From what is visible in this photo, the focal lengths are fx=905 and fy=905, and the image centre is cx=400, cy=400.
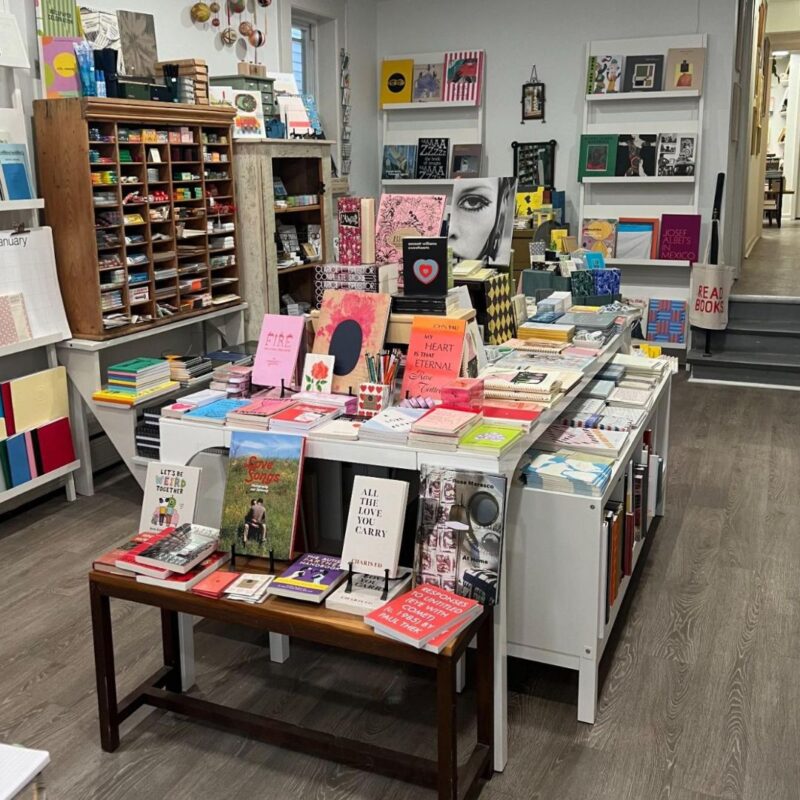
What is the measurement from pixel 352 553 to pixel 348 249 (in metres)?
1.33

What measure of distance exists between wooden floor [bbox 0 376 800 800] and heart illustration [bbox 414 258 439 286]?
1.31 m

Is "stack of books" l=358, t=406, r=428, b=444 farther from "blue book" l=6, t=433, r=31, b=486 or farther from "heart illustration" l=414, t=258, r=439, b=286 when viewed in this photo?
"blue book" l=6, t=433, r=31, b=486

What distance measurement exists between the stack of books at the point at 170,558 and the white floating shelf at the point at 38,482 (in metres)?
1.83

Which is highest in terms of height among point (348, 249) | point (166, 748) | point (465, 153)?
point (465, 153)

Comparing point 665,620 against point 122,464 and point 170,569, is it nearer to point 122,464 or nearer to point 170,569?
point 170,569

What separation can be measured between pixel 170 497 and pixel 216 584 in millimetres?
410

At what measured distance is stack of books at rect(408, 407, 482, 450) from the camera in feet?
7.95

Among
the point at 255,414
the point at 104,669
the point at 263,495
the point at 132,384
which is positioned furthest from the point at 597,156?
the point at 104,669

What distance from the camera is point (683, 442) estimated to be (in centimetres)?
536

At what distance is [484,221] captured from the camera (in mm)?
4230

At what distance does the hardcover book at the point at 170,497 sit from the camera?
A: 2.64m

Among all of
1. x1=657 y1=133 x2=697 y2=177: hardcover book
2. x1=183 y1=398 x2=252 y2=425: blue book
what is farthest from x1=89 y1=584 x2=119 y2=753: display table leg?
x1=657 y1=133 x2=697 y2=177: hardcover book

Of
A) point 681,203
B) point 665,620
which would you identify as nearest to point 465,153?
point 681,203

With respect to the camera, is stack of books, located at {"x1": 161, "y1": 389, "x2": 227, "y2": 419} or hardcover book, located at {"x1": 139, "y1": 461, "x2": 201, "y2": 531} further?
stack of books, located at {"x1": 161, "y1": 389, "x2": 227, "y2": 419}
